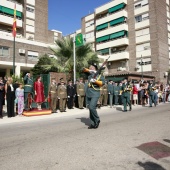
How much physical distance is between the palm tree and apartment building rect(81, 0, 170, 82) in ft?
56.5

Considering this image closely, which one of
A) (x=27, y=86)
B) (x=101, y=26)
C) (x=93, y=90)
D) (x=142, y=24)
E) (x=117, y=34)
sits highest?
(x=101, y=26)

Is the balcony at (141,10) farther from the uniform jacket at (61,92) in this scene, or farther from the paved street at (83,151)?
the paved street at (83,151)

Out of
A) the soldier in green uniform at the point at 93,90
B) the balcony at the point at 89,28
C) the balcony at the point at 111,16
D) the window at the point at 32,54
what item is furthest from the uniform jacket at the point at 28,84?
the balcony at the point at 89,28

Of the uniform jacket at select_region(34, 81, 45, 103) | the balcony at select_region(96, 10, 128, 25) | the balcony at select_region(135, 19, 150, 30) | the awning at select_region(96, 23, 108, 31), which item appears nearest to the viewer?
the uniform jacket at select_region(34, 81, 45, 103)

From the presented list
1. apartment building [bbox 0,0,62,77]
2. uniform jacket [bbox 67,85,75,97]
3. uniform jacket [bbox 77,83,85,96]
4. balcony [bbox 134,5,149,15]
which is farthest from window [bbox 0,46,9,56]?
balcony [bbox 134,5,149,15]

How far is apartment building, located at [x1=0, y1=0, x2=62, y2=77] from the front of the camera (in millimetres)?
→ 29453

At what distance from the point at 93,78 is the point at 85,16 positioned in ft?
152

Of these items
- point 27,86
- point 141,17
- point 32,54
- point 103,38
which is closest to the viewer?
point 27,86

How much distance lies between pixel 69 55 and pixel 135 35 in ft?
76.4

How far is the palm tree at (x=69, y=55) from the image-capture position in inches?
777

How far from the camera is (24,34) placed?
125 ft

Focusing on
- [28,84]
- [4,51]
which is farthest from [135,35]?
[28,84]

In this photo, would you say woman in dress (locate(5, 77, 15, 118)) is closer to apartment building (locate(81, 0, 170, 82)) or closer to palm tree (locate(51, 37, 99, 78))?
palm tree (locate(51, 37, 99, 78))

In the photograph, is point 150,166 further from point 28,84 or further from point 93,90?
point 28,84
